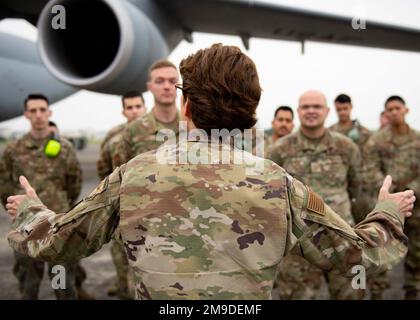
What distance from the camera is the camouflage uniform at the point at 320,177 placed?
3.31m

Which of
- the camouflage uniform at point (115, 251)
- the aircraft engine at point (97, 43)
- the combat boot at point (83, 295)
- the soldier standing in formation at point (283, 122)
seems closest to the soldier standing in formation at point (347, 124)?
the soldier standing in formation at point (283, 122)

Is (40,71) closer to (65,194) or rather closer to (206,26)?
(206,26)

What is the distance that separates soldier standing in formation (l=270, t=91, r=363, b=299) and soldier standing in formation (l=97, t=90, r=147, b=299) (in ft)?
3.82

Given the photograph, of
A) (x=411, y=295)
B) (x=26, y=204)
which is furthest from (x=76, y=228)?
(x=411, y=295)

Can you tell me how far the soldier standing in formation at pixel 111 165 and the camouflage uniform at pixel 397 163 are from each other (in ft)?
6.46

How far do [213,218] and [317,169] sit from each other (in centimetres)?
237

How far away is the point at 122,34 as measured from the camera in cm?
410

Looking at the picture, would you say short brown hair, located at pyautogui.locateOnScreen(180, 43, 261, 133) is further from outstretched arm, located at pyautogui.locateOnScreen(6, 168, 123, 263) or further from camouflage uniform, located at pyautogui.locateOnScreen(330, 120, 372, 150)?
camouflage uniform, located at pyautogui.locateOnScreen(330, 120, 372, 150)

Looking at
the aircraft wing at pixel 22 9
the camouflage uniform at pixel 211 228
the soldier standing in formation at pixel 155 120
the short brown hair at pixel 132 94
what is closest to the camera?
the camouflage uniform at pixel 211 228

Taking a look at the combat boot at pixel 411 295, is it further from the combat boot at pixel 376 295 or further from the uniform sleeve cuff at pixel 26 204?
the uniform sleeve cuff at pixel 26 204

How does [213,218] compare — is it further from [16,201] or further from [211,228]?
[16,201]

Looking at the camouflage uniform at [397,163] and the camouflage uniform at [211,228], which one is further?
the camouflage uniform at [397,163]

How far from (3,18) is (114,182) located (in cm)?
539

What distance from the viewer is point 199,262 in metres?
1.17
